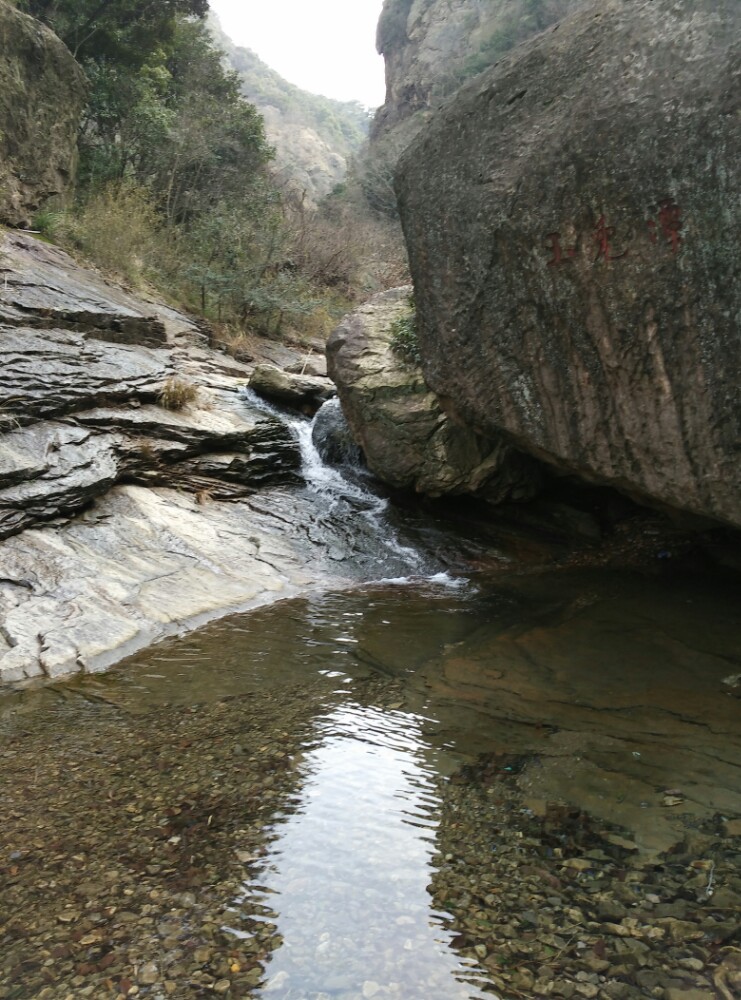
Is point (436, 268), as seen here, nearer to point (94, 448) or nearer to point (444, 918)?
point (94, 448)

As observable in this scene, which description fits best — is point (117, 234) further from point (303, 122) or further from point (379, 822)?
point (303, 122)

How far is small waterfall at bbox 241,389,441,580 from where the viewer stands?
7594 millimetres

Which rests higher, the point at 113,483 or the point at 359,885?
the point at 113,483

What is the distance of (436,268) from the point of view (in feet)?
19.7

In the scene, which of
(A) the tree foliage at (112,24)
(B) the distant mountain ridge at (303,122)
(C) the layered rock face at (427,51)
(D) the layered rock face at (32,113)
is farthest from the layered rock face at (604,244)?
(B) the distant mountain ridge at (303,122)

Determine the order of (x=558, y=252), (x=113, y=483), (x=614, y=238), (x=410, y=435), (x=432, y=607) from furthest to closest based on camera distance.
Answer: (x=410, y=435), (x=113, y=483), (x=432, y=607), (x=558, y=252), (x=614, y=238)

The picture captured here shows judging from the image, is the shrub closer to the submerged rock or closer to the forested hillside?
the forested hillside

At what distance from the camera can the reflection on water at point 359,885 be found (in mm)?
2188

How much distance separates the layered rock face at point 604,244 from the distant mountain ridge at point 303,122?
36.6 meters

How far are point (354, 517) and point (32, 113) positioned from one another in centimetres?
925

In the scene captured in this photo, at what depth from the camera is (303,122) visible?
2172 inches

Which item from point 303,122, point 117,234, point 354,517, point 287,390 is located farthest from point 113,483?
point 303,122

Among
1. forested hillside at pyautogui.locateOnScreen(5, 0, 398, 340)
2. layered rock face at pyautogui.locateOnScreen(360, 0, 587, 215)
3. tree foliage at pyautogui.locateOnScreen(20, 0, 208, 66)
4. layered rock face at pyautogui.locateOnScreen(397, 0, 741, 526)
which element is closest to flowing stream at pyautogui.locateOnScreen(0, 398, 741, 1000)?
layered rock face at pyautogui.locateOnScreen(397, 0, 741, 526)

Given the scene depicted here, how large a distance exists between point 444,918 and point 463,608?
12.9 feet
